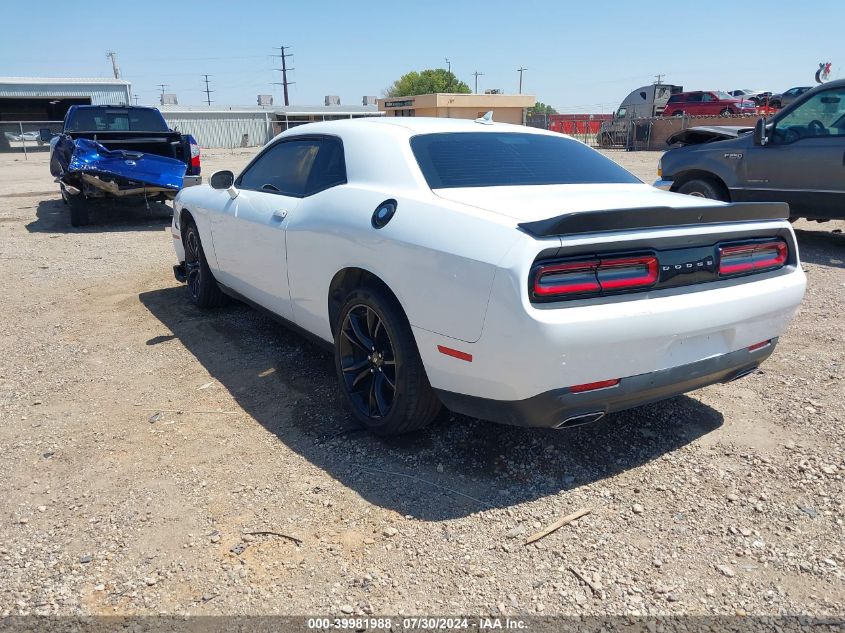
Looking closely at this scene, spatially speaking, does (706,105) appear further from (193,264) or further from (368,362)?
(368,362)

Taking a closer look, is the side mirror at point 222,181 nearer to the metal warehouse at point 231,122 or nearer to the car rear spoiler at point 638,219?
the car rear spoiler at point 638,219

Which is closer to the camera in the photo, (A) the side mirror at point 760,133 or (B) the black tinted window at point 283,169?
(B) the black tinted window at point 283,169

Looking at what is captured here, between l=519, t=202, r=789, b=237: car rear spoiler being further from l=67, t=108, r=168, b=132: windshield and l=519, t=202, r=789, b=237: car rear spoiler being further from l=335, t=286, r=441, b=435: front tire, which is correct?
l=67, t=108, r=168, b=132: windshield

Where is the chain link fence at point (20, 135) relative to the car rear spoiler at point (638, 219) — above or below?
above

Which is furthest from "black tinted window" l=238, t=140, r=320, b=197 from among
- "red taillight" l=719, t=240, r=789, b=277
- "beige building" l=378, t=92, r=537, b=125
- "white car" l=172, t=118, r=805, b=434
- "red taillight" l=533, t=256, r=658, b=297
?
"beige building" l=378, t=92, r=537, b=125

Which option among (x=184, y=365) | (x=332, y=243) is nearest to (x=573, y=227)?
(x=332, y=243)

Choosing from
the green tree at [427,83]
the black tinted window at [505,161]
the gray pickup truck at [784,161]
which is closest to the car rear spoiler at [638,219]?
the black tinted window at [505,161]

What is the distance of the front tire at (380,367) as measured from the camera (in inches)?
118

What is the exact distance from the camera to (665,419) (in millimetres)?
3533

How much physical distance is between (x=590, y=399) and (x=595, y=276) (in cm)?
49

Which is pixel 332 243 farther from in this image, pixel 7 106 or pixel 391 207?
pixel 7 106

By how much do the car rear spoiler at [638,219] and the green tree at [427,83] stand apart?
302 ft

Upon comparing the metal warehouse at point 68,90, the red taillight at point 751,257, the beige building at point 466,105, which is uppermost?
the metal warehouse at point 68,90

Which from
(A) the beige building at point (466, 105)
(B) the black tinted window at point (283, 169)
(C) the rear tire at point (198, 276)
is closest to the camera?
(B) the black tinted window at point (283, 169)
